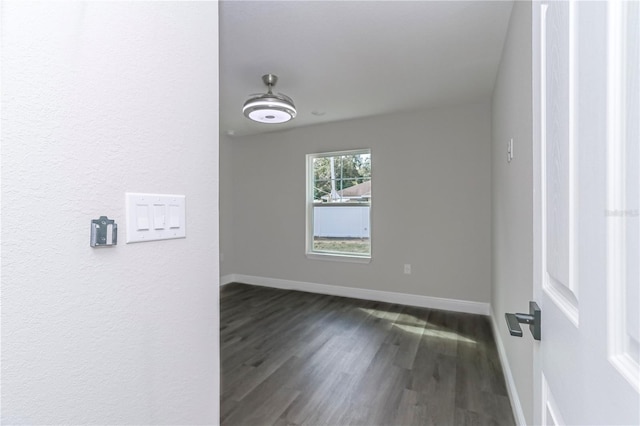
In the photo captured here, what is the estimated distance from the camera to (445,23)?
2.01m

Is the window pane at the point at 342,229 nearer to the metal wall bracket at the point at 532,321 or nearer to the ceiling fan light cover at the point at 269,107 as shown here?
the ceiling fan light cover at the point at 269,107

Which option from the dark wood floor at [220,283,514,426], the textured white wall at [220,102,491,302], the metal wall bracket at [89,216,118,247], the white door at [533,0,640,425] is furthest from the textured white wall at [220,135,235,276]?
the white door at [533,0,640,425]

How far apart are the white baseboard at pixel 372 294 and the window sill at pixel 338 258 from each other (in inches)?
15.3

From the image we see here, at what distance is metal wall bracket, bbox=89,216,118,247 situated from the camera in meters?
0.74

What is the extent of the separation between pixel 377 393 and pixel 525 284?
1160 mm

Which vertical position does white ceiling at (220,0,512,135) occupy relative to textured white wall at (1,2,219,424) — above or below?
above

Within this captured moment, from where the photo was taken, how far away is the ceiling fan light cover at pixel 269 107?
8.29ft

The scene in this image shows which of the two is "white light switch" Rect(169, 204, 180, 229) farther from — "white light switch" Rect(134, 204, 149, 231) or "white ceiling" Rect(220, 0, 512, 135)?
"white ceiling" Rect(220, 0, 512, 135)

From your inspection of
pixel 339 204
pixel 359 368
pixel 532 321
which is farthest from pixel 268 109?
pixel 532 321

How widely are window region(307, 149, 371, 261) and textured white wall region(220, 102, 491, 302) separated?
0.14 metres

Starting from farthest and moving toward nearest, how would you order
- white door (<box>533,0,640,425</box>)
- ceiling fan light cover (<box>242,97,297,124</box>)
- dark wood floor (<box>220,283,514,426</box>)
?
ceiling fan light cover (<box>242,97,297,124</box>)
dark wood floor (<box>220,283,514,426</box>)
white door (<box>533,0,640,425</box>)

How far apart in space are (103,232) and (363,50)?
2.25 m

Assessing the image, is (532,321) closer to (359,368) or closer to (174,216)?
(174,216)

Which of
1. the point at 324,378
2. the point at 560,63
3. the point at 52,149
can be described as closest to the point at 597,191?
the point at 560,63
